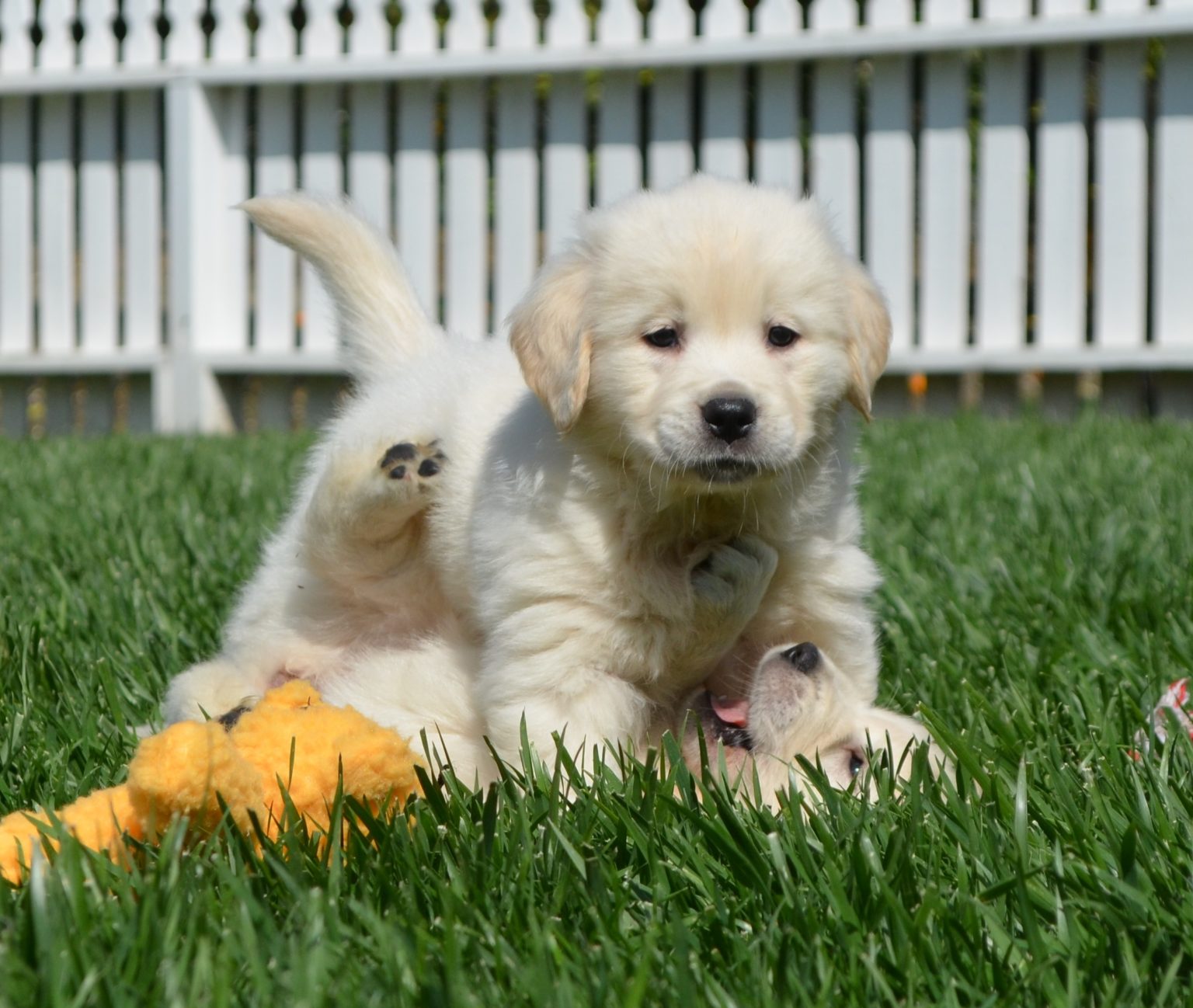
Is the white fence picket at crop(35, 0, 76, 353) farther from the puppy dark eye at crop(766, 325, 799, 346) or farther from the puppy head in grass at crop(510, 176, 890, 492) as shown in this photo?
the puppy dark eye at crop(766, 325, 799, 346)

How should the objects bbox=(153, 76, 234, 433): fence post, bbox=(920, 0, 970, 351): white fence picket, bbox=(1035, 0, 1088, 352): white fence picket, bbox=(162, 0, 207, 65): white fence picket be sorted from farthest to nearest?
bbox=(162, 0, 207, 65): white fence picket → bbox=(153, 76, 234, 433): fence post → bbox=(920, 0, 970, 351): white fence picket → bbox=(1035, 0, 1088, 352): white fence picket

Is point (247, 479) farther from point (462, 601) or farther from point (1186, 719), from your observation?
point (1186, 719)

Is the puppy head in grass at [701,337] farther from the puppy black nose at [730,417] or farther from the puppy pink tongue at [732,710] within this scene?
the puppy pink tongue at [732,710]

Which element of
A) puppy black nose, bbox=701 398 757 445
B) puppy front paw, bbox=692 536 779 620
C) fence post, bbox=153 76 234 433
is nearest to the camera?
puppy black nose, bbox=701 398 757 445

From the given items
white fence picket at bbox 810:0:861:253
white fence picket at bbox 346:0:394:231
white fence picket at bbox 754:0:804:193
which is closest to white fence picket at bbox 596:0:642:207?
white fence picket at bbox 754:0:804:193

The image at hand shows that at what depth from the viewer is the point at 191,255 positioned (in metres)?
7.38

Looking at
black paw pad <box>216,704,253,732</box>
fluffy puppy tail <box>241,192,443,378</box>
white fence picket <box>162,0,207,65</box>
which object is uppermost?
white fence picket <box>162,0,207,65</box>

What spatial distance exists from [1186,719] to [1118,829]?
599mm

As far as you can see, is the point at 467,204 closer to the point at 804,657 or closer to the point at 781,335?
the point at 781,335

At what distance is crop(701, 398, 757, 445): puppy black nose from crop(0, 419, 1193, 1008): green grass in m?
0.52

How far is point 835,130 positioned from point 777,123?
0.29 m

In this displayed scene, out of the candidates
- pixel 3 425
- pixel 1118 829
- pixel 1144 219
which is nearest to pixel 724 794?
pixel 1118 829

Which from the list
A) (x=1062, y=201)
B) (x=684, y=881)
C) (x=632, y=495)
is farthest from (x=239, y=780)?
(x=1062, y=201)

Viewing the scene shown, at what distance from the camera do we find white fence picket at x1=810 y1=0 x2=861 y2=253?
273 inches
